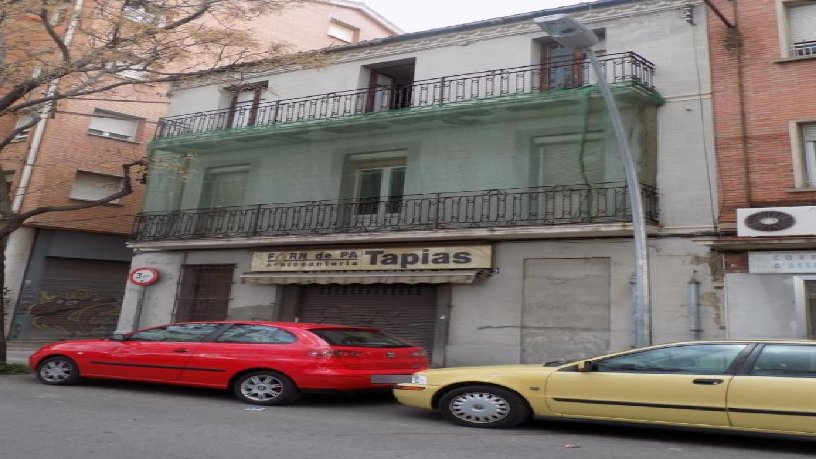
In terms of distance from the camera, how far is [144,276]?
1619 cm

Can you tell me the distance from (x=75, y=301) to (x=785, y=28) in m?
19.7

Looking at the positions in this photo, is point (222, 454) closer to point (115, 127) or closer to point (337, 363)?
point (337, 363)

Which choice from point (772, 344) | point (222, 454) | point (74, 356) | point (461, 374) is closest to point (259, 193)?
point (74, 356)

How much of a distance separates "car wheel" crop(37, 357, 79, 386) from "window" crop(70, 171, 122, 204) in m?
11.0

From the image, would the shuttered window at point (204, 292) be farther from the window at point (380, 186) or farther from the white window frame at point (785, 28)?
the white window frame at point (785, 28)

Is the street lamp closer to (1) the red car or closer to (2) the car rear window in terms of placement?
(1) the red car

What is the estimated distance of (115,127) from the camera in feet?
66.2

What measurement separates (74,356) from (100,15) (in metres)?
6.12

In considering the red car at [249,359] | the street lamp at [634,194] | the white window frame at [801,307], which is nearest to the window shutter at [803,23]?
the white window frame at [801,307]

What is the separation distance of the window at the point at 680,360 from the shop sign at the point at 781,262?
17.0ft

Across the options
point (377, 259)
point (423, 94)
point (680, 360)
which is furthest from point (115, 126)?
point (680, 360)

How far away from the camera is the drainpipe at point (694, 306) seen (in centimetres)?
1070

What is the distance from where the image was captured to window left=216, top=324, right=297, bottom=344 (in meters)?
8.41

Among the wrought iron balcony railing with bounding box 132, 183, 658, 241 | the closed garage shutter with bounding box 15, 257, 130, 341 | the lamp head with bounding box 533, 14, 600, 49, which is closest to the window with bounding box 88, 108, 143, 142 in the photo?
the closed garage shutter with bounding box 15, 257, 130, 341
